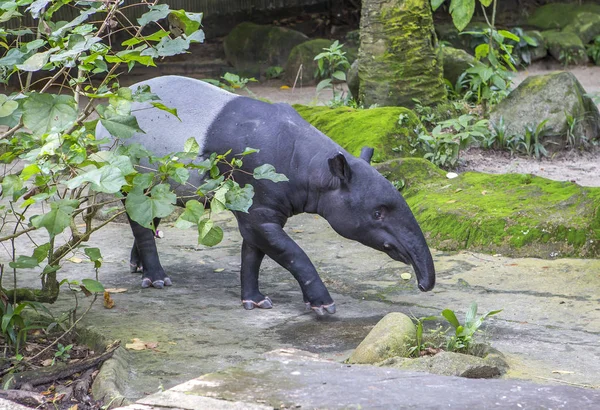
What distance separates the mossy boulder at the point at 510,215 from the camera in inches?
256

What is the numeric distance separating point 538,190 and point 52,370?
4171 mm

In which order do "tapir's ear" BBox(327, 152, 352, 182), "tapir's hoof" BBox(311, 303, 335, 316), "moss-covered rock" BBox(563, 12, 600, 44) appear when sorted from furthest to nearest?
1. "moss-covered rock" BBox(563, 12, 600, 44)
2. "tapir's hoof" BBox(311, 303, 335, 316)
3. "tapir's ear" BBox(327, 152, 352, 182)

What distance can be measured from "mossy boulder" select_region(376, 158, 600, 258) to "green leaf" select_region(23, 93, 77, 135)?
357 cm

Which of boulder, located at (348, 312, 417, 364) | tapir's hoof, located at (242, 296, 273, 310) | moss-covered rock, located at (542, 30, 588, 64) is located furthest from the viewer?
moss-covered rock, located at (542, 30, 588, 64)

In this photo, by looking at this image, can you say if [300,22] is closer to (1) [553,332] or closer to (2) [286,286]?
(2) [286,286]

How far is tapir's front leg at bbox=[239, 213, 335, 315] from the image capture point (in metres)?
5.54

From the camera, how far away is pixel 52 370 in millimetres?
4562

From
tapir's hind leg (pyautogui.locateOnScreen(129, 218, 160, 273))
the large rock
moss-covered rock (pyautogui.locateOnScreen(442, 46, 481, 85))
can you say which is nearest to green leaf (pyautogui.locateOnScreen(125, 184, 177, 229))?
tapir's hind leg (pyautogui.locateOnScreen(129, 218, 160, 273))

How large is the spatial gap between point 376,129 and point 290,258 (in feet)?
9.90

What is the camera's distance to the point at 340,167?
5.35 meters

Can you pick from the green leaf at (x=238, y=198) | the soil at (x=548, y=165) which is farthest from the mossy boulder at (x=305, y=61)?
the green leaf at (x=238, y=198)

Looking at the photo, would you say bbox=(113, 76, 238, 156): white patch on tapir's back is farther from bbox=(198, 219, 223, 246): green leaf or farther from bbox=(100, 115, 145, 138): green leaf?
bbox=(100, 115, 145, 138): green leaf

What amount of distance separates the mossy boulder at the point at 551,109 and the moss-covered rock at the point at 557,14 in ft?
23.0

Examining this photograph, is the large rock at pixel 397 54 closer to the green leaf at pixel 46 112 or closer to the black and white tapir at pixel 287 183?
the black and white tapir at pixel 287 183
